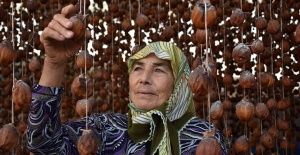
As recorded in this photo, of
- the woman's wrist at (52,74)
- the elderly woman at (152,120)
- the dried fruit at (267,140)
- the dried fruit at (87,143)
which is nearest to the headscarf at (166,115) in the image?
the elderly woman at (152,120)

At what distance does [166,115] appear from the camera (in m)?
1.51

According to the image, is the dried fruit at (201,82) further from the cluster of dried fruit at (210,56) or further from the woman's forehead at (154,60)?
the woman's forehead at (154,60)

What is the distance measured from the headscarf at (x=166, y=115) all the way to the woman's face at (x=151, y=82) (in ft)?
0.05

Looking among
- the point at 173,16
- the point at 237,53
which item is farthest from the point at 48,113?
the point at 173,16

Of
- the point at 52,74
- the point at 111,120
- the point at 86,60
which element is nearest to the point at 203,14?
the point at 86,60

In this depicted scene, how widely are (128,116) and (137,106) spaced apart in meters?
0.05

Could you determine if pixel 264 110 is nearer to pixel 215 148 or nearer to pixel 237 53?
pixel 237 53

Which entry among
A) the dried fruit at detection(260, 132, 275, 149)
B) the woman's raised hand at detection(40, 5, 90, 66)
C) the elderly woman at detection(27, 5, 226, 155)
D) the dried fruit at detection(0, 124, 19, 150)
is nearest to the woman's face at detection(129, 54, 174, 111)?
the elderly woman at detection(27, 5, 226, 155)

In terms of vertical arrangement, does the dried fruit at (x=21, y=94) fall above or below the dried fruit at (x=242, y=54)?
below

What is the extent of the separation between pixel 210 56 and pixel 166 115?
0.64ft

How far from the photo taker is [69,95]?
276 cm

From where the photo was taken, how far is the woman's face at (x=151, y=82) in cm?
153

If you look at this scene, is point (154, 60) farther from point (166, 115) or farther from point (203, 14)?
point (203, 14)

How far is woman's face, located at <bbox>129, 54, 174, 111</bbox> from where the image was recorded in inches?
60.1
